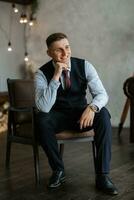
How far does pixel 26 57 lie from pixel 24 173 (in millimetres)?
3269

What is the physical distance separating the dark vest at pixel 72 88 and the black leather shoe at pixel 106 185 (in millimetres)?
554

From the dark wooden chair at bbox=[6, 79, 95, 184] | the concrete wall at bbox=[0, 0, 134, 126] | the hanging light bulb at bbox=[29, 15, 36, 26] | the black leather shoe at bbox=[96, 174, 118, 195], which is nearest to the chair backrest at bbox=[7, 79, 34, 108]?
the dark wooden chair at bbox=[6, 79, 95, 184]

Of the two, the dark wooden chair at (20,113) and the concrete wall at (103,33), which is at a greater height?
the concrete wall at (103,33)

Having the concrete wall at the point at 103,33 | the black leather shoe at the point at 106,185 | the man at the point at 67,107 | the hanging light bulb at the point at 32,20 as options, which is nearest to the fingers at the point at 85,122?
the man at the point at 67,107

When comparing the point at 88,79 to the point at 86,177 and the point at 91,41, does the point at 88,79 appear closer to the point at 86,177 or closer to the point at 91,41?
the point at 86,177

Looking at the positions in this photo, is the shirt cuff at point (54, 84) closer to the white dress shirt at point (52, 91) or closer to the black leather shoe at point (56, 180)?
the white dress shirt at point (52, 91)

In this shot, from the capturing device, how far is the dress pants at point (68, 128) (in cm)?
242

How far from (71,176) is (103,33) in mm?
2829

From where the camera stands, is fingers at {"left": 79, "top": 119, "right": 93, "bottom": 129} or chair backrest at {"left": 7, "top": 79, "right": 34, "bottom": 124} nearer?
fingers at {"left": 79, "top": 119, "right": 93, "bottom": 129}

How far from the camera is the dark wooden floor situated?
7.89 feet

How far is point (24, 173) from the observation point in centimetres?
298

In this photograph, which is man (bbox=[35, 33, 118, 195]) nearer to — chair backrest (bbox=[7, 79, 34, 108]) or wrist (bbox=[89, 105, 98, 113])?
wrist (bbox=[89, 105, 98, 113])

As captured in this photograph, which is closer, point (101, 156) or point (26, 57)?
point (101, 156)

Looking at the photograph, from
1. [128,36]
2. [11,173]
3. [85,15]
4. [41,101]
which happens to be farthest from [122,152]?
[85,15]
